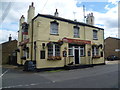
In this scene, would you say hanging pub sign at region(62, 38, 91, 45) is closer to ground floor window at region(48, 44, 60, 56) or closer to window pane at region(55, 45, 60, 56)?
window pane at region(55, 45, 60, 56)

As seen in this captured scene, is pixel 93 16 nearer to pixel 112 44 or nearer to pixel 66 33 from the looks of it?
pixel 66 33

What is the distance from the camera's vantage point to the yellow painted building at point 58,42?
46.7ft

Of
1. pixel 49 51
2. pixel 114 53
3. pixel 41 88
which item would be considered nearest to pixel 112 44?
pixel 114 53

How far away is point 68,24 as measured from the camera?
55.2 feet

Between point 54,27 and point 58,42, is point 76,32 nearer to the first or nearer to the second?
point 54,27

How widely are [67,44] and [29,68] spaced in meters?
5.73

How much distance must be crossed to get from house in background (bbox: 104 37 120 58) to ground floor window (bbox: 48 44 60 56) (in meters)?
25.3

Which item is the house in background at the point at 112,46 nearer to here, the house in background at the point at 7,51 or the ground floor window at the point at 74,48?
the ground floor window at the point at 74,48

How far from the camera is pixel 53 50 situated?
48.8 ft

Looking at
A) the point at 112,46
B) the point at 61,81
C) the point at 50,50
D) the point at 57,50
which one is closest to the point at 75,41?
the point at 57,50

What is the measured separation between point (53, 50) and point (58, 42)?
115 centimetres

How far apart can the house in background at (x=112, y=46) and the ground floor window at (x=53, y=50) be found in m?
25.3

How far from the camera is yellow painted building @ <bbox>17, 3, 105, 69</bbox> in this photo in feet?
46.7

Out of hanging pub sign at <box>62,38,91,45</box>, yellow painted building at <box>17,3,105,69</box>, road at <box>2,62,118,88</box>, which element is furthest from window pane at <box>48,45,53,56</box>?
road at <box>2,62,118,88</box>
